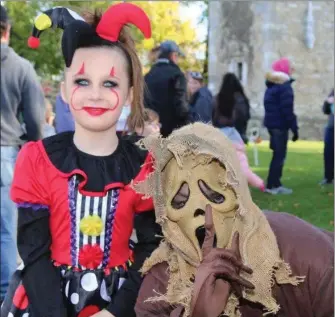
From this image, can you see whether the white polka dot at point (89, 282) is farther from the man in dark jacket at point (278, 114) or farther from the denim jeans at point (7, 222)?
the man in dark jacket at point (278, 114)

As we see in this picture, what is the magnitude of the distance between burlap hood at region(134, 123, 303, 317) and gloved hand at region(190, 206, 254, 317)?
8 centimetres

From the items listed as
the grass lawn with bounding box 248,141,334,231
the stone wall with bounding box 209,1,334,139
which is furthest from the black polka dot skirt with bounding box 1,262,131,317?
the stone wall with bounding box 209,1,334,139

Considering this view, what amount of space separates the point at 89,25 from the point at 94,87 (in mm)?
226

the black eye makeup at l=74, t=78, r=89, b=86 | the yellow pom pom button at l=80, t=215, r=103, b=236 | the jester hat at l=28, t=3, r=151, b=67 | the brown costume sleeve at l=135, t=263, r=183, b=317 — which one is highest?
the jester hat at l=28, t=3, r=151, b=67

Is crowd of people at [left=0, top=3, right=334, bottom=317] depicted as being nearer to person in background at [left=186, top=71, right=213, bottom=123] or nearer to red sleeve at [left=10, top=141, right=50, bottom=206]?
red sleeve at [left=10, top=141, right=50, bottom=206]

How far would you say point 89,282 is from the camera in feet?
7.51

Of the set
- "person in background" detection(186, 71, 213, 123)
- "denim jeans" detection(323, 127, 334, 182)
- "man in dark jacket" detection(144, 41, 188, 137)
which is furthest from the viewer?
"denim jeans" detection(323, 127, 334, 182)

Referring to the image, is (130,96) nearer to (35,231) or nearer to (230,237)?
(35,231)

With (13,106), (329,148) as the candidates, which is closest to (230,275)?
(13,106)

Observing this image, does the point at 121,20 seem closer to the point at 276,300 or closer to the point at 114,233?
the point at 114,233

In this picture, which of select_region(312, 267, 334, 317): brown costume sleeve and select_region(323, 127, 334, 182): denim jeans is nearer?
select_region(312, 267, 334, 317): brown costume sleeve

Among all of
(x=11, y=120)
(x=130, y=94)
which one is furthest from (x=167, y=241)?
(x=11, y=120)

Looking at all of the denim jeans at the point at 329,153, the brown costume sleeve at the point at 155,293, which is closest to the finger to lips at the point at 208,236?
the brown costume sleeve at the point at 155,293

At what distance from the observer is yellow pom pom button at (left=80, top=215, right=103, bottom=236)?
2277 mm
